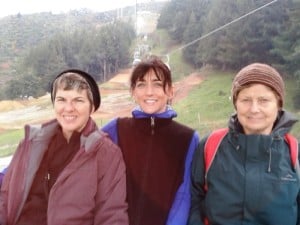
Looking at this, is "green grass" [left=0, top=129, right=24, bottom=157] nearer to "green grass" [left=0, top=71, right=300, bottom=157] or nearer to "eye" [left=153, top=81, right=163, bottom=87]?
"green grass" [left=0, top=71, right=300, bottom=157]

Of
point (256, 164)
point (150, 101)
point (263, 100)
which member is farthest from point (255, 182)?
point (150, 101)

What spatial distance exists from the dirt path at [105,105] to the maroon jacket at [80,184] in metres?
0.72

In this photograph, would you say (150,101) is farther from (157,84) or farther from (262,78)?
(262,78)

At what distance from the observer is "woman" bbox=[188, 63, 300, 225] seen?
151cm

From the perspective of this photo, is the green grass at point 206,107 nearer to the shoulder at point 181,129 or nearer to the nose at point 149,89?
the shoulder at point 181,129

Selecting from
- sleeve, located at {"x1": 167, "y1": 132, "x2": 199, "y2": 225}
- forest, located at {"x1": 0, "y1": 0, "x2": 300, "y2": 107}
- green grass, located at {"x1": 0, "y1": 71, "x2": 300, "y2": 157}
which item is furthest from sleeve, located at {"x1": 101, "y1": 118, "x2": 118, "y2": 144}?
forest, located at {"x1": 0, "y1": 0, "x2": 300, "y2": 107}

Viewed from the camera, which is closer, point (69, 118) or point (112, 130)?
point (69, 118)

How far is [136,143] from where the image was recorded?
1842mm

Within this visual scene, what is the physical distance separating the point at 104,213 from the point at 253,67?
79 centimetres

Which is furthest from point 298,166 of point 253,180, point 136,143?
point 136,143

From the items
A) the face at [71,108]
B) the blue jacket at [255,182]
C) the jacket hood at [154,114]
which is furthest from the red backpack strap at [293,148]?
the face at [71,108]

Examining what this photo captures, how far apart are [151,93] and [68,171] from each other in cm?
48

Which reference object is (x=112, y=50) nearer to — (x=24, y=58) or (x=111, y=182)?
(x=24, y=58)

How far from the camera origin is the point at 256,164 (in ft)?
5.05
